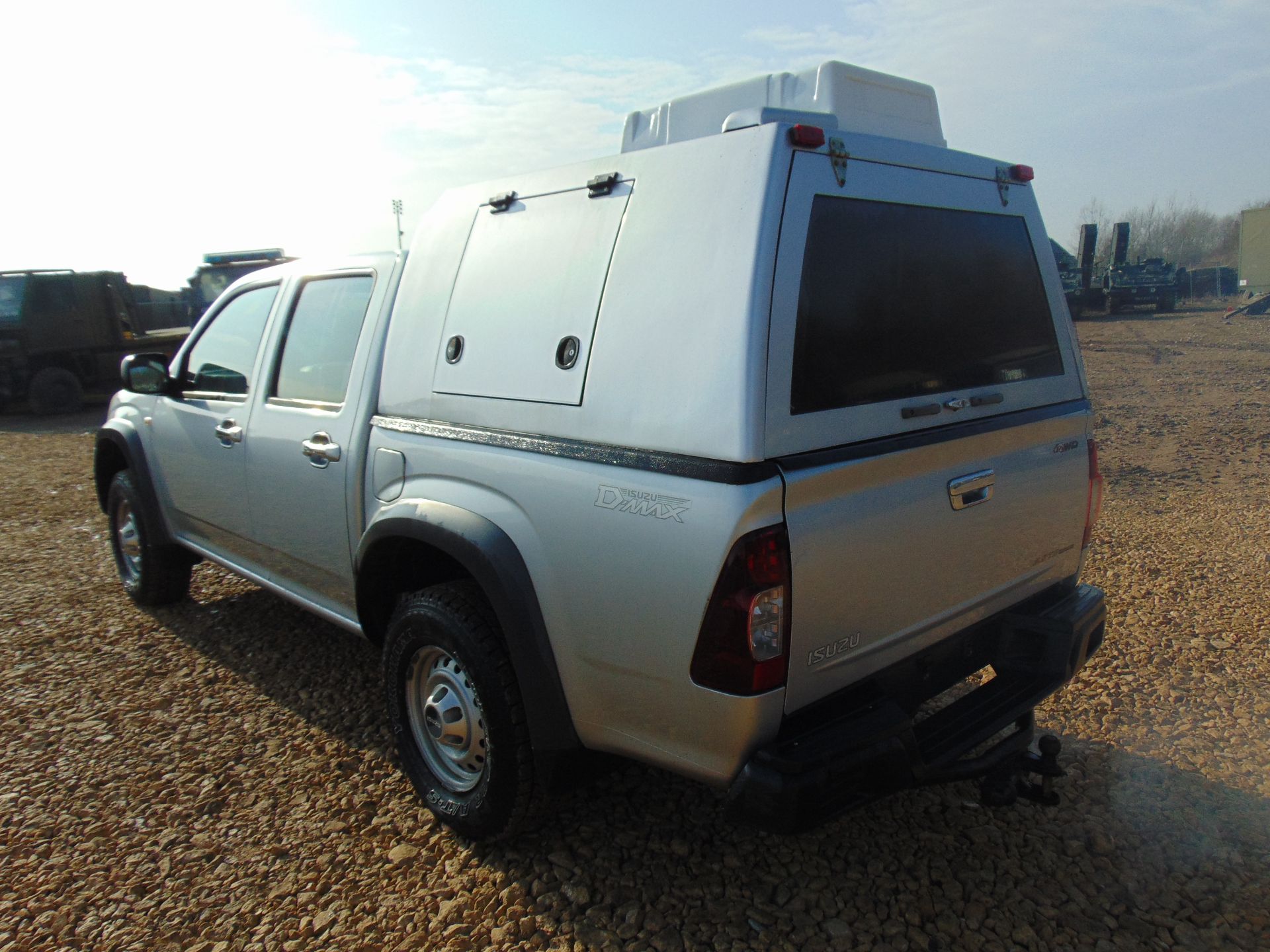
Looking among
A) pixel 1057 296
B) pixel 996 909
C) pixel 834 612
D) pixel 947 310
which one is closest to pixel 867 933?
pixel 996 909

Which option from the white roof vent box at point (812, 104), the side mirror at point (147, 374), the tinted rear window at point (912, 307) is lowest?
the side mirror at point (147, 374)

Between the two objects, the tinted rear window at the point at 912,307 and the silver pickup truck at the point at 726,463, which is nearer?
the silver pickup truck at the point at 726,463

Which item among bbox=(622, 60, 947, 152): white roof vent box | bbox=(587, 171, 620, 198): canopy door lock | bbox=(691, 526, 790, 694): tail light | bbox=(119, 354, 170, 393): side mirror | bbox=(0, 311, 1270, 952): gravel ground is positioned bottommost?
bbox=(0, 311, 1270, 952): gravel ground

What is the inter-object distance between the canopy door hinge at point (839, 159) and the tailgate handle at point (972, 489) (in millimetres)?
852

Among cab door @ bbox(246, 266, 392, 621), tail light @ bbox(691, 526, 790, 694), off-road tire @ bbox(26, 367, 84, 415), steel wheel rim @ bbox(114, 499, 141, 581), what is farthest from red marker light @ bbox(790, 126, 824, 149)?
off-road tire @ bbox(26, 367, 84, 415)

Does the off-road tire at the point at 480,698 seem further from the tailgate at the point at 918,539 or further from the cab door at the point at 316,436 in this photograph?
the tailgate at the point at 918,539

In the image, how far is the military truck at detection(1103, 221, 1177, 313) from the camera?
91.1 feet

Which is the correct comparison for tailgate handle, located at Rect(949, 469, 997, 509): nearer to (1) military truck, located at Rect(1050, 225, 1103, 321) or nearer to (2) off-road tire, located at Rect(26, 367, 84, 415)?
(2) off-road tire, located at Rect(26, 367, 84, 415)

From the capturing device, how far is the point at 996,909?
243 cm

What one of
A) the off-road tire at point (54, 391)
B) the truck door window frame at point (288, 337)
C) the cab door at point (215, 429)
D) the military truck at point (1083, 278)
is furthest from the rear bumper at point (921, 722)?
the military truck at point (1083, 278)

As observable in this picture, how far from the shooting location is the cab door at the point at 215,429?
12.5ft

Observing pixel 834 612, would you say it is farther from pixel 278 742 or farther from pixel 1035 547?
pixel 278 742

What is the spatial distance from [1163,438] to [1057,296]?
753 cm

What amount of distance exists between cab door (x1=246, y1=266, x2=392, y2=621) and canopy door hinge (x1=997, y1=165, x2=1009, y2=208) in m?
2.14
